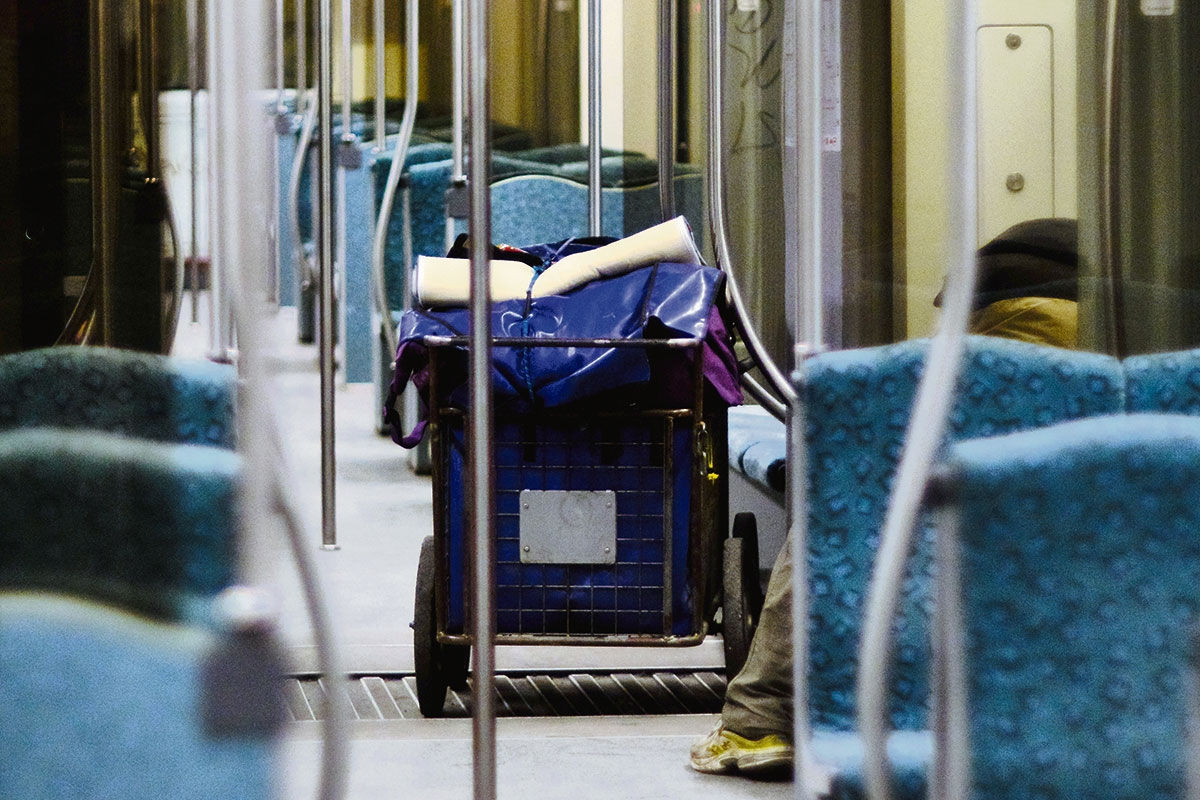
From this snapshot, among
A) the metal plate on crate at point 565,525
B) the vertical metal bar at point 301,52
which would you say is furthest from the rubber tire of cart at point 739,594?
the vertical metal bar at point 301,52

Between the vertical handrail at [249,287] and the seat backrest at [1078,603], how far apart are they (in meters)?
0.51

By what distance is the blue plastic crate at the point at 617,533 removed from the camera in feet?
9.53

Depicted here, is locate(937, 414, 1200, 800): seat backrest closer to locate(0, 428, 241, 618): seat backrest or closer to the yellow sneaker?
locate(0, 428, 241, 618): seat backrest

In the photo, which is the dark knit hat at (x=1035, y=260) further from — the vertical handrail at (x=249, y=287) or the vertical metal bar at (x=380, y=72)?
the vertical metal bar at (x=380, y=72)

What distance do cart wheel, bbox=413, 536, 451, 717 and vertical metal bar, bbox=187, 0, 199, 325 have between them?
1.76 m

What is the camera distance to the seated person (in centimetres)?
219

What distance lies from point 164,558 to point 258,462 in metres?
0.14

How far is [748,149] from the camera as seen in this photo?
158 inches

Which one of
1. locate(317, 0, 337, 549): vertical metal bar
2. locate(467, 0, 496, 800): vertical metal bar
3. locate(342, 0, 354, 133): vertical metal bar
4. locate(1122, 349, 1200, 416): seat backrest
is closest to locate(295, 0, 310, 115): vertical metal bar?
locate(342, 0, 354, 133): vertical metal bar

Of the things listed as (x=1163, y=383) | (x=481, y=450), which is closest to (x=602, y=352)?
(x=1163, y=383)

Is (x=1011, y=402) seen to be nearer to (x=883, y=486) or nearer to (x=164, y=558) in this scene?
(x=883, y=486)

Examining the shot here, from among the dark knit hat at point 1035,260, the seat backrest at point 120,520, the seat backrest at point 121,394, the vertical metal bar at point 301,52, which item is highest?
the vertical metal bar at point 301,52

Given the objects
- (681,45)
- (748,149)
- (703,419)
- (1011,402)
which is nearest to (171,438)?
(1011,402)

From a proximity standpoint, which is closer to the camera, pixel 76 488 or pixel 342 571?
pixel 76 488
